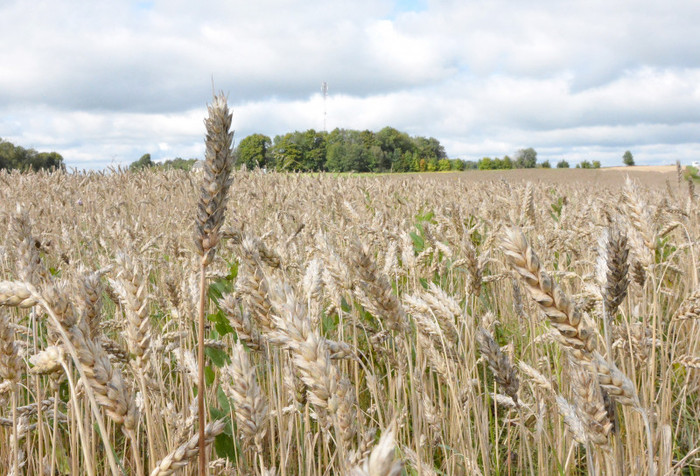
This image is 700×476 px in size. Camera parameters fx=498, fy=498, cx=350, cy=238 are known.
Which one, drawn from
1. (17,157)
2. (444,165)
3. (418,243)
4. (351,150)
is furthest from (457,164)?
(418,243)

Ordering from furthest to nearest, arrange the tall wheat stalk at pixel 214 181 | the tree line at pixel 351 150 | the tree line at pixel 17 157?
the tree line at pixel 351 150, the tree line at pixel 17 157, the tall wheat stalk at pixel 214 181

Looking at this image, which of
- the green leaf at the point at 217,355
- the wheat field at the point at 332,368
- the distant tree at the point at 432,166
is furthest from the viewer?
the distant tree at the point at 432,166

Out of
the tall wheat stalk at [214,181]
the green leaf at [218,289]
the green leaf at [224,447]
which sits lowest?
the green leaf at [224,447]

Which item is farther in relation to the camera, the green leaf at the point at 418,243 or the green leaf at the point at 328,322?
the green leaf at the point at 418,243

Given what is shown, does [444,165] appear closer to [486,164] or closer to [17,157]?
[486,164]

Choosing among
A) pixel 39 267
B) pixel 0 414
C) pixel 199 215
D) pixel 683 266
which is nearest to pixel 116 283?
pixel 39 267

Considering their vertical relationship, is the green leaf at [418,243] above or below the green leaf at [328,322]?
above

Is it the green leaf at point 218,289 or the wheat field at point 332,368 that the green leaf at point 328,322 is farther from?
the green leaf at point 218,289

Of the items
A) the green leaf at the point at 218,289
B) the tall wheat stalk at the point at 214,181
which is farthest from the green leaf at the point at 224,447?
the green leaf at the point at 218,289

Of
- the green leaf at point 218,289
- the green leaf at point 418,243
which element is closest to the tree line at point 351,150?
the green leaf at point 418,243

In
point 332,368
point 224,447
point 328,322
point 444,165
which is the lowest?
point 224,447

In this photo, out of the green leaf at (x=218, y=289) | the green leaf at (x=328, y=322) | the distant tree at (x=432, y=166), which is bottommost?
the green leaf at (x=328, y=322)

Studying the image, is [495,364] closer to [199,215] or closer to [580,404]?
[580,404]

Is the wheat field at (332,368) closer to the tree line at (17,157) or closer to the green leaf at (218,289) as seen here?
the green leaf at (218,289)
